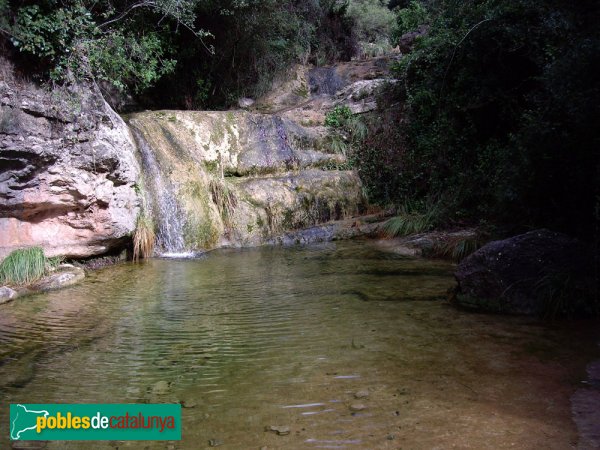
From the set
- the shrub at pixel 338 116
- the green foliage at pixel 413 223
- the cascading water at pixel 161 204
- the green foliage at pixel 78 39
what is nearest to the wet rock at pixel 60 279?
the cascading water at pixel 161 204

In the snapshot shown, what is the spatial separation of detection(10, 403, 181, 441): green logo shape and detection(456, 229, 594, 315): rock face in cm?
314

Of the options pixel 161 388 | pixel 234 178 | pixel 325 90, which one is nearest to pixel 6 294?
pixel 161 388

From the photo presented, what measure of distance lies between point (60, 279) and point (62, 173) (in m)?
1.88

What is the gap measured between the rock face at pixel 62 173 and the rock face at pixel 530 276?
19.0 ft

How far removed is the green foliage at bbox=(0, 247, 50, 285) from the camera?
6.48m

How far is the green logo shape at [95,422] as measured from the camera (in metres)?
2.69

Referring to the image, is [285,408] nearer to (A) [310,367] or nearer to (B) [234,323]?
(A) [310,367]

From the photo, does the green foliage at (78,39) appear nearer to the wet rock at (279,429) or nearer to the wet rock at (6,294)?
the wet rock at (6,294)

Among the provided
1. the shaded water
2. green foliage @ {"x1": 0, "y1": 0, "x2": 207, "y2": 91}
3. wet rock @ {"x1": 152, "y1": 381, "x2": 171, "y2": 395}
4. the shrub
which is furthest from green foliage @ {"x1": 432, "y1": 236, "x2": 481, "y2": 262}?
the shrub

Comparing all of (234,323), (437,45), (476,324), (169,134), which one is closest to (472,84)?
(437,45)

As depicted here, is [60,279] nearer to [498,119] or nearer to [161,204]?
[161,204]

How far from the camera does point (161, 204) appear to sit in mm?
Result: 9242

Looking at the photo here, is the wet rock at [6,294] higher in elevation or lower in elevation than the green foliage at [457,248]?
lower

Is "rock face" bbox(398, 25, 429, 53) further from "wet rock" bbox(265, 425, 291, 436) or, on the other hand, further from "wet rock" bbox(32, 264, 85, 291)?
"wet rock" bbox(265, 425, 291, 436)
